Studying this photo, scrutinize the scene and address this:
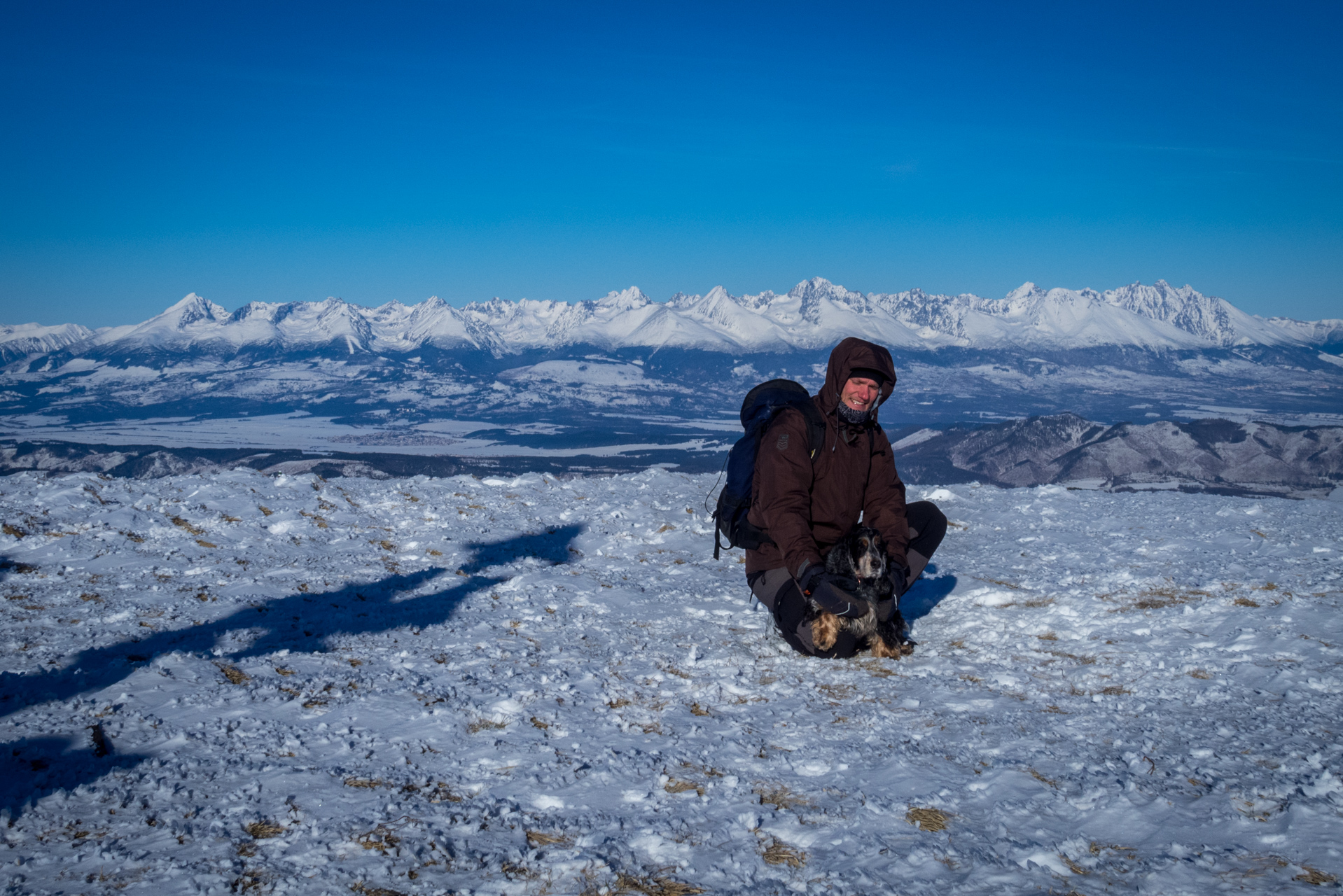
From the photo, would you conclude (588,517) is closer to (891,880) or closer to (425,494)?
(425,494)

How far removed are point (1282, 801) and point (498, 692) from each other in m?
4.61

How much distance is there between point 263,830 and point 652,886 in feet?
5.86

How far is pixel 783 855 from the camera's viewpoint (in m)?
3.13

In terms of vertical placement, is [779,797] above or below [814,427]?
below

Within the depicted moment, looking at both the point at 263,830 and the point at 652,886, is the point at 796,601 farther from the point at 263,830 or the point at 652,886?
the point at 263,830

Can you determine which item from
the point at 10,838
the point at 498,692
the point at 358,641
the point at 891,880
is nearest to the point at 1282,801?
the point at 891,880

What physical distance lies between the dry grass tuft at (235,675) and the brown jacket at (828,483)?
4.17 metres

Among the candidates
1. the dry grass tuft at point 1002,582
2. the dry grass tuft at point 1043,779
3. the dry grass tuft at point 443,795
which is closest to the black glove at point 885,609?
the dry grass tuft at point 1043,779

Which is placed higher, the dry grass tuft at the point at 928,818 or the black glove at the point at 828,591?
the black glove at the point at 828,591

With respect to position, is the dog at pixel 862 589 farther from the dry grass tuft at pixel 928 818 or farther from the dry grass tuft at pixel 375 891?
the dry grass tuft at pixel 375 891

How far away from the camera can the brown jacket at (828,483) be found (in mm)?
5809

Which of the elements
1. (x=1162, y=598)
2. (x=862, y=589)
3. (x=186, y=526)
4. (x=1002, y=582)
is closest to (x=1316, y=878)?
(x=862, y=589)

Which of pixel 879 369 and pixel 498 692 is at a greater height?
pixel 879 369

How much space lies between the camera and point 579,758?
4.11 m
